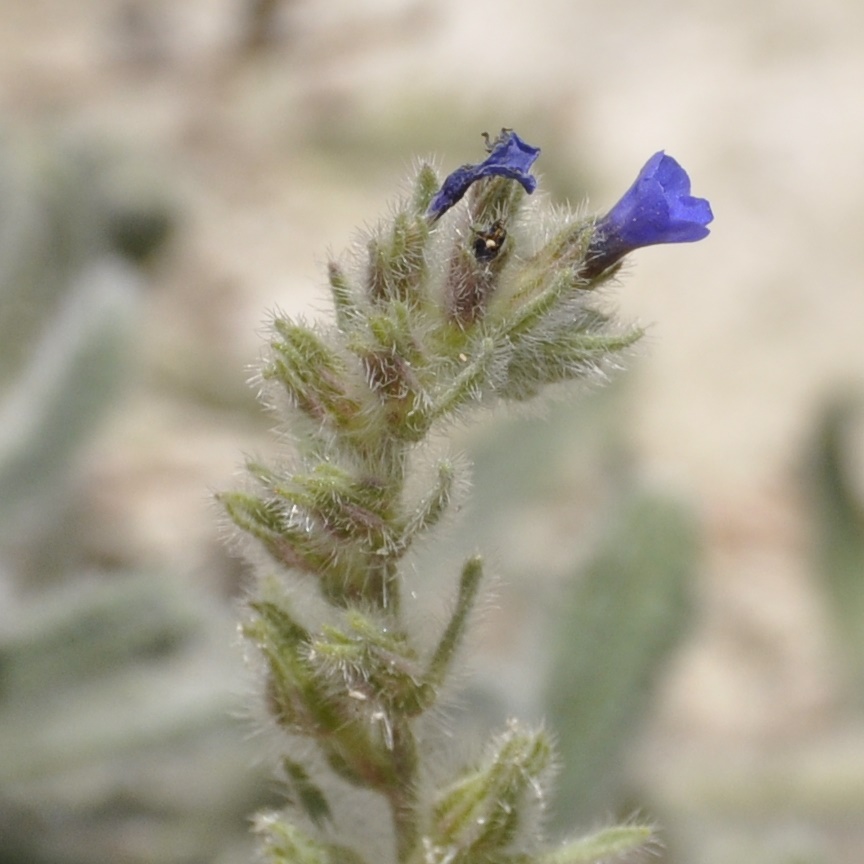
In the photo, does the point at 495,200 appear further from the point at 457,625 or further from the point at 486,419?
the point at 486,419

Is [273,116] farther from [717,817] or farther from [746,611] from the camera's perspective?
[717,817]

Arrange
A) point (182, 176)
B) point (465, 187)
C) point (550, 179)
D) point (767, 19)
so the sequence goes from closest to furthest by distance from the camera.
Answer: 1. point (465, 187)
2. point (182, 176)
3. point (550, 179)
4. point (767, 19)

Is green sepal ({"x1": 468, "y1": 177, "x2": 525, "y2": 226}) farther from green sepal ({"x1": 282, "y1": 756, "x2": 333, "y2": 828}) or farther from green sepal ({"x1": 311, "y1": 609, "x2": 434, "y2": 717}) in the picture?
green sepal ({"x1": 282, "y1": 756, "x2": 333, "y2": 828})

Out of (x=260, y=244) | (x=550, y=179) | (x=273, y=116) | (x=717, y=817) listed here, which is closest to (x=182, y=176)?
(x=260, y=244)

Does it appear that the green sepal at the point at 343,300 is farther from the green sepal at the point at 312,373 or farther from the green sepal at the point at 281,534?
the green sepal at the point at 281,534

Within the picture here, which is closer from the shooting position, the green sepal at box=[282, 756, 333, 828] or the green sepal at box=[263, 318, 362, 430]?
the green sepal at box=[263, 318, 362, 430]

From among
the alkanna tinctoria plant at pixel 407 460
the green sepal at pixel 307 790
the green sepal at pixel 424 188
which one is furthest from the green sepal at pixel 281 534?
the green sepal at pixel 424 188

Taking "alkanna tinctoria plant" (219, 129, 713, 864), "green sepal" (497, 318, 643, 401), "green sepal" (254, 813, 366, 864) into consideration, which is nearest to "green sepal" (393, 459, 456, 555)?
"alkanna tinctoria plant" (219, 129, 713, 864)
